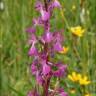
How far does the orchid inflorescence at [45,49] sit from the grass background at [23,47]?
3.42 ft

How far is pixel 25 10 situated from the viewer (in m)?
3.01

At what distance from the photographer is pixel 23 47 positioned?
2.72 m

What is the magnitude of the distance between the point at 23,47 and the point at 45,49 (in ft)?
5.06

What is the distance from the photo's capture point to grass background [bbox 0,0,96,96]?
2477mm

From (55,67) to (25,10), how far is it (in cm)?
183

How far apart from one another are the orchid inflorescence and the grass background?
41.0 inches

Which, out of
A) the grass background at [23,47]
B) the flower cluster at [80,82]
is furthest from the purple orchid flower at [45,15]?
the flower cluster at [80,82]

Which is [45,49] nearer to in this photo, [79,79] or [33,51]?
[33,51]

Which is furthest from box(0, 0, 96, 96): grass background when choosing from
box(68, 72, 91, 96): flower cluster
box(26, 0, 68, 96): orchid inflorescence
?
box(26, 0, 68, 96): orchid inflorescence

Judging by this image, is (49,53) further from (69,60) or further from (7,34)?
(7,34)

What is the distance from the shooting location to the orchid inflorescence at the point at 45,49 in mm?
1174

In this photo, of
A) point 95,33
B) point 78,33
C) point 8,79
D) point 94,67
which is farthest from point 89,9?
point 8,79

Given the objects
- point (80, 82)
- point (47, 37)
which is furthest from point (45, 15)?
point (80, 82)

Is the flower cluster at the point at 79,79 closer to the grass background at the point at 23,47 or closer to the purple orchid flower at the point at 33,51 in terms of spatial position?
the grass background at the point at 23,47
